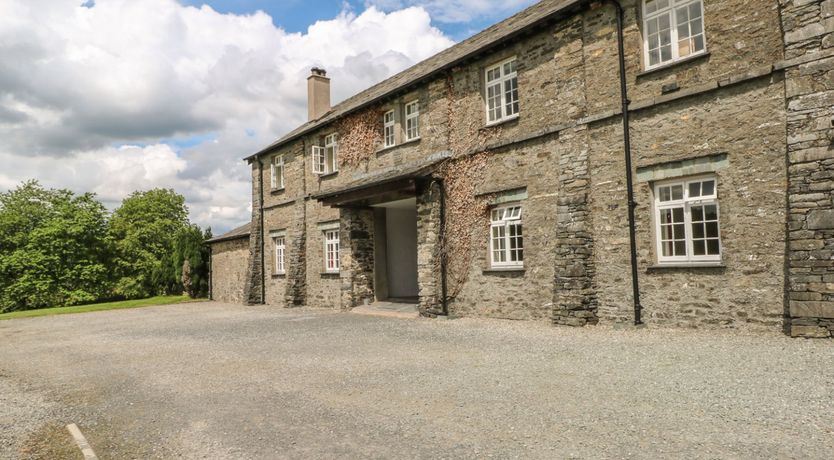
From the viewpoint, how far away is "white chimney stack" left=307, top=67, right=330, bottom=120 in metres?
22.9

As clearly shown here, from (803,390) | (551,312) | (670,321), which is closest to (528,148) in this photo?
(551,312)

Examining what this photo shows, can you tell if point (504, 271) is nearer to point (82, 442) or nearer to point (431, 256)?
point (431, 256)

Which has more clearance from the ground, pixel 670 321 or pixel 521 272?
pixel 521 272

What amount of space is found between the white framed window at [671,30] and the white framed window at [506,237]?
176 inches

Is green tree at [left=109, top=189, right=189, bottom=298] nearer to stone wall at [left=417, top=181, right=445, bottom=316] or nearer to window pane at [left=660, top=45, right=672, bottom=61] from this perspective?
stone wall at [left=417, top=181, right=445, bottom=316]

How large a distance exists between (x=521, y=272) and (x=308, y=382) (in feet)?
22.2

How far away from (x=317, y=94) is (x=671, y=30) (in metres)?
16.3

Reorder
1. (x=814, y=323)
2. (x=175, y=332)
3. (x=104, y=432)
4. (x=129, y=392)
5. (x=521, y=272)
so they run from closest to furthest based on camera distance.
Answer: (x=104, y=432) → (x=129, y=392) → (x=814, y=323) → (x=521, y=272) → (x=175, y=332)

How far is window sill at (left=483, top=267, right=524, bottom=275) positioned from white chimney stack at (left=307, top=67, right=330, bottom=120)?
1337 cm

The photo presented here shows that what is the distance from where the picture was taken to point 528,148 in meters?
12.3

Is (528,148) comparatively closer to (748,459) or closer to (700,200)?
(700,200)

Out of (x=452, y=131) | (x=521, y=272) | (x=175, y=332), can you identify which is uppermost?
(x=452, y=131)

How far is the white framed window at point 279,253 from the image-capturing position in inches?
875

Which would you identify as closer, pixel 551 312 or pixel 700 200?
pixel 700 200
